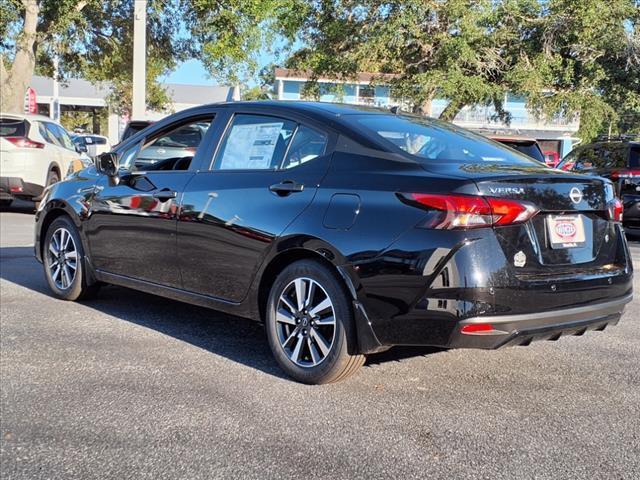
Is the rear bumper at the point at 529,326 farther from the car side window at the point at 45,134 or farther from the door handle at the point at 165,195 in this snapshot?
the car side window at the point at 45,134

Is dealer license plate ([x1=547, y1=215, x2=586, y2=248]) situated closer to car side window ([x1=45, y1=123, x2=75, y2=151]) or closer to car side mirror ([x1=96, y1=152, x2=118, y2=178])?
car side mirror ([x1=96, y1=152, x2=118, y2=178])

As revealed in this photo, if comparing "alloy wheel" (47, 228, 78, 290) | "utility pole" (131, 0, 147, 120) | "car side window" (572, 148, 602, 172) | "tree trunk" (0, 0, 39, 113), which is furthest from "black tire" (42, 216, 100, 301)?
"tree trunk" (0, 0, 39, 113)

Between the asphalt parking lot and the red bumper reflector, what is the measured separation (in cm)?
47

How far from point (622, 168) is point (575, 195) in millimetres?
8577

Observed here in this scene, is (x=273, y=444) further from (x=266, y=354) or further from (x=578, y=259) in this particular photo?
(x=578, y=259)

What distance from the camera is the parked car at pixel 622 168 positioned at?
37.5 ft

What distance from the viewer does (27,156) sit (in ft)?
41.0

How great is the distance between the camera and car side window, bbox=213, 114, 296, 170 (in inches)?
175

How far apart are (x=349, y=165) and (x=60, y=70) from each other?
68.1 ft

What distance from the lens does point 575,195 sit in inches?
153

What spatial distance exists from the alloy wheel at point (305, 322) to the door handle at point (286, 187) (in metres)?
0.52

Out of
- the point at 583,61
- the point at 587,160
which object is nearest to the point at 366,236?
the point at 587,160

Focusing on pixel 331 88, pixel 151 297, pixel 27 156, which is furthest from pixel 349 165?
pixel 331 88

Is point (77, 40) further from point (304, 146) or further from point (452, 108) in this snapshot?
point (304, 146)
